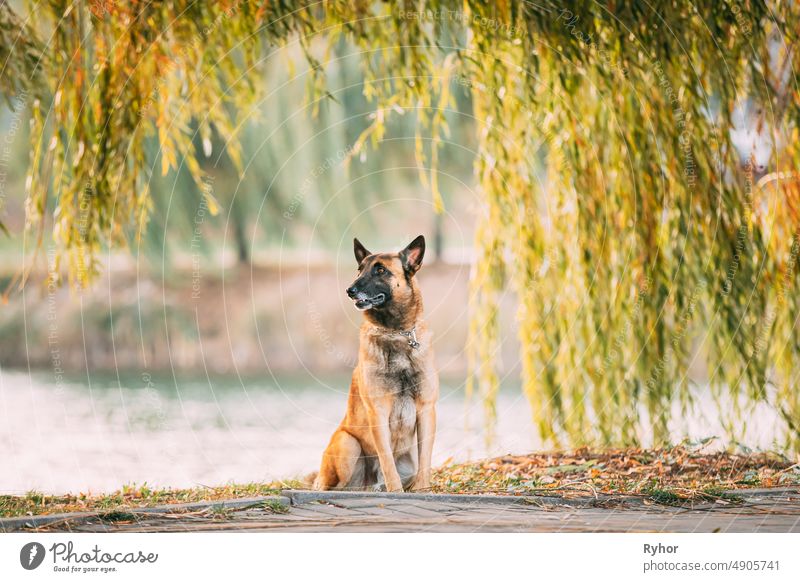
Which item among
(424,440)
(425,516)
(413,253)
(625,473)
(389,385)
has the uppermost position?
(413,253)

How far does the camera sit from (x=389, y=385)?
4.69m

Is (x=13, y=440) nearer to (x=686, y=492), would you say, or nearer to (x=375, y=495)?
(x=375, y=495)

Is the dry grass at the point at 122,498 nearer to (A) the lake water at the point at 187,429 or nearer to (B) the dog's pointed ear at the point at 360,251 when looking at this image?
(A) the lake water at the point at 187,429

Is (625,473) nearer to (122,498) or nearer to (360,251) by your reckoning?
(360,251)

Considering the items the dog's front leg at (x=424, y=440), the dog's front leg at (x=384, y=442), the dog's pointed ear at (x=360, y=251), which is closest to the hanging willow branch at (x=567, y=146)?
the dog's pointed ear at (x=360, y=251)

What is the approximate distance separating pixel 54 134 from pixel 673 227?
11.4ft

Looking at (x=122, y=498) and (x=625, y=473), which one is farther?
(x=625, y=473)

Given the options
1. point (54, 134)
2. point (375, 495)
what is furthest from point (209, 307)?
point (375, 495)

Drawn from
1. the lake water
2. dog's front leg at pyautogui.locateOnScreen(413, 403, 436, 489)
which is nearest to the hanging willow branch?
the lake water

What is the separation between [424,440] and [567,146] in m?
2.07

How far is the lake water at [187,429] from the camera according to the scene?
5953mm

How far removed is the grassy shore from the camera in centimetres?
470

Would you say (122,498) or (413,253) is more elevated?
(413,253)

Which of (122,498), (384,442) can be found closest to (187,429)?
(122,498)
